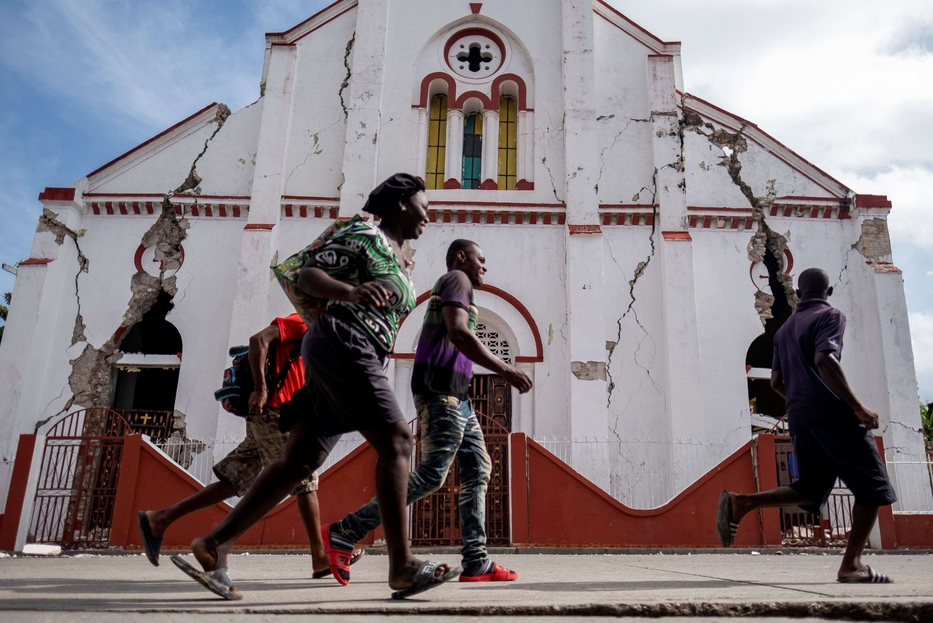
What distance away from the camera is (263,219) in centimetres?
1181

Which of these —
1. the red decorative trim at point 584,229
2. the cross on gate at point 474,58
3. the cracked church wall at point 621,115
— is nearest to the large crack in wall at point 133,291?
the cross on gate at point 474,58

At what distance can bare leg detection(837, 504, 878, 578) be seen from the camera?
11.5ft

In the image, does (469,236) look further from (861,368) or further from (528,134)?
(861,368)

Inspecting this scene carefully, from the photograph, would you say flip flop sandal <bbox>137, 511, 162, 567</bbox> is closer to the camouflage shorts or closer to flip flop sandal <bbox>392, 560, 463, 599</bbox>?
the camouflage shorts

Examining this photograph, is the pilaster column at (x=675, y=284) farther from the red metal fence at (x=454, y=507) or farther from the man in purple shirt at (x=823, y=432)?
the man in purple shirt at (x=823, y=432)

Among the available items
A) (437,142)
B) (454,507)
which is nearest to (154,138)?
(437,142)

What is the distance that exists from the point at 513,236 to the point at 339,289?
9356mm

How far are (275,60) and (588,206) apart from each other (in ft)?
19.3

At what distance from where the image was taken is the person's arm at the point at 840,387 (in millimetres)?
3590

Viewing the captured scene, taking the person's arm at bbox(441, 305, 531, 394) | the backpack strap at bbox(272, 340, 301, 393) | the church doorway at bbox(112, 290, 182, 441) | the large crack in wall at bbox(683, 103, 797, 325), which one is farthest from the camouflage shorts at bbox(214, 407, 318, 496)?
the large crack in wall at bbox(683, 103, 797, 325)

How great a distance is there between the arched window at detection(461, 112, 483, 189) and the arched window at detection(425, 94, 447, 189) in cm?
37

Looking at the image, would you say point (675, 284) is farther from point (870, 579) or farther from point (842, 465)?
point (870, 579)

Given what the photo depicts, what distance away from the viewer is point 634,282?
11.7 meters

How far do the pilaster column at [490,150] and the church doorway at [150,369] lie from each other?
5.41 m
